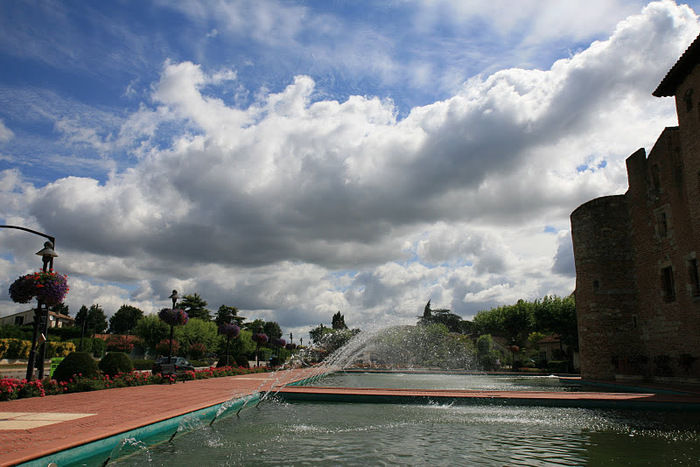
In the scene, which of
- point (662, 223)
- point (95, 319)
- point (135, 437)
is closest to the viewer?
point (135, 437)

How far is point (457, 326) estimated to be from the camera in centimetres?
7431

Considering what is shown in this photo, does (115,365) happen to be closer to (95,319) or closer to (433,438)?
(433,438)

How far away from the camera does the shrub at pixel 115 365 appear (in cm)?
1673

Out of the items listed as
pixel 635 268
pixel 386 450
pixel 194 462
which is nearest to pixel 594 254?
pixel 635 268

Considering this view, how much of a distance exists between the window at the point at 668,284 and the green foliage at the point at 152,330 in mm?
42500

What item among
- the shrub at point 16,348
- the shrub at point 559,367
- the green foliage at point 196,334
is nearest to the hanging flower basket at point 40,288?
the shrub at point 16,348

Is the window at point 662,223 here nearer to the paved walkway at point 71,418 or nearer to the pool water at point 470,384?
the pool water at point 470,384

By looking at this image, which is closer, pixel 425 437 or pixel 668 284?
pixel 425 437

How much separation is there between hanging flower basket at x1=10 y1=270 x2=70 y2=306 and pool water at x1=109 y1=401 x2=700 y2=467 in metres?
6.55

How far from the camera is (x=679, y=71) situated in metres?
18.5

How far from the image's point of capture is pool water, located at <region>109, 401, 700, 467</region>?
21.9ft

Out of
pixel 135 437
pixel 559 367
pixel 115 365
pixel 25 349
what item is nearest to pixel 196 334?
pixel 25 349

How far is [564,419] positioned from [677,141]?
15.0 metres

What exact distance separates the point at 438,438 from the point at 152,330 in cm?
4553
